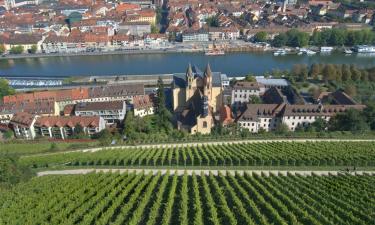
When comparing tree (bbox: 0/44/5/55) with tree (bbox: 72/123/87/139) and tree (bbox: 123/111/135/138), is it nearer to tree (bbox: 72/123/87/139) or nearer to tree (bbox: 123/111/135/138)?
tree (bbox: 72/123/87/139)

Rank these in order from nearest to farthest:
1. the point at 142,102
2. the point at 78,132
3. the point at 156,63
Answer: the point at 78,132 < the point at 142,102 < the point at 156,63

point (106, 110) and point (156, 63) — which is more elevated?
point (156, 63)

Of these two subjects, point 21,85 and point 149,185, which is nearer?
point 149,185

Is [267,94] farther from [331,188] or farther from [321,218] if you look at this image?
[321,218]

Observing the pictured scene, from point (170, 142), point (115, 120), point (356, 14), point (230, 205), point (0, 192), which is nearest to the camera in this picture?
point (230, 205)

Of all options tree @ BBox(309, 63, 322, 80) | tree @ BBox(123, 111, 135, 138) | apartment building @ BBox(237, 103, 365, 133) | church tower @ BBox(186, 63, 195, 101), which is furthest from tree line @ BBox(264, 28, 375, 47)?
tree @ BBox(123, 111, 135, 138)

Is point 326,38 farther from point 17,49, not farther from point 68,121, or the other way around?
point 17,49

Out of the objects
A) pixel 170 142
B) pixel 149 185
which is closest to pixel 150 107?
pixel 170 142

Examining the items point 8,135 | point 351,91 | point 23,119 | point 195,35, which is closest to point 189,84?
point 23,119
